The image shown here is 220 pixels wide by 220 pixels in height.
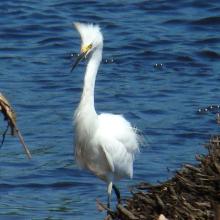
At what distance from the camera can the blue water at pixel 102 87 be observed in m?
11.1

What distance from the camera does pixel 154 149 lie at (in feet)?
39.7

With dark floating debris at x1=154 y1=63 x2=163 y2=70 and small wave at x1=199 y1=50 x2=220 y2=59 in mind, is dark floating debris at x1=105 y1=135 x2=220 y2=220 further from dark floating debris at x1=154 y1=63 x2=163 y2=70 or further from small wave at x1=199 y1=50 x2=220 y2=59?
small wave at x1=199 y1=50 x2=220 y2=59

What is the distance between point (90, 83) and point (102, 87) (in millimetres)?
4993

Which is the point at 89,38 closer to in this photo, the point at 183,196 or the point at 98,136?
the point at 98,136

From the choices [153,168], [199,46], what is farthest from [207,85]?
[153,168]

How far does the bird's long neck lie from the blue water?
3.71 ft

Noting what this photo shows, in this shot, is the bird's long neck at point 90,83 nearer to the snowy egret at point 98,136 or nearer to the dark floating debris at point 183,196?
the snowy egret at point 98,136

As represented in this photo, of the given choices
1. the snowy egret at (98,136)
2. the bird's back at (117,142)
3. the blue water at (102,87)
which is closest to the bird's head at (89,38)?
the snowy egret at (98,136)

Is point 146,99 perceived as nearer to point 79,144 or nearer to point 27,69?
point 27,69

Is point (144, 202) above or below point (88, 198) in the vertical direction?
above

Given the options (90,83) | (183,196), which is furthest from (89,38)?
(183,196)

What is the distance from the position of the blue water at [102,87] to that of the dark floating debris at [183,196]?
9.98ft

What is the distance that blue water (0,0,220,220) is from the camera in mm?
11055

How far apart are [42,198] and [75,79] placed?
14.0 feet
